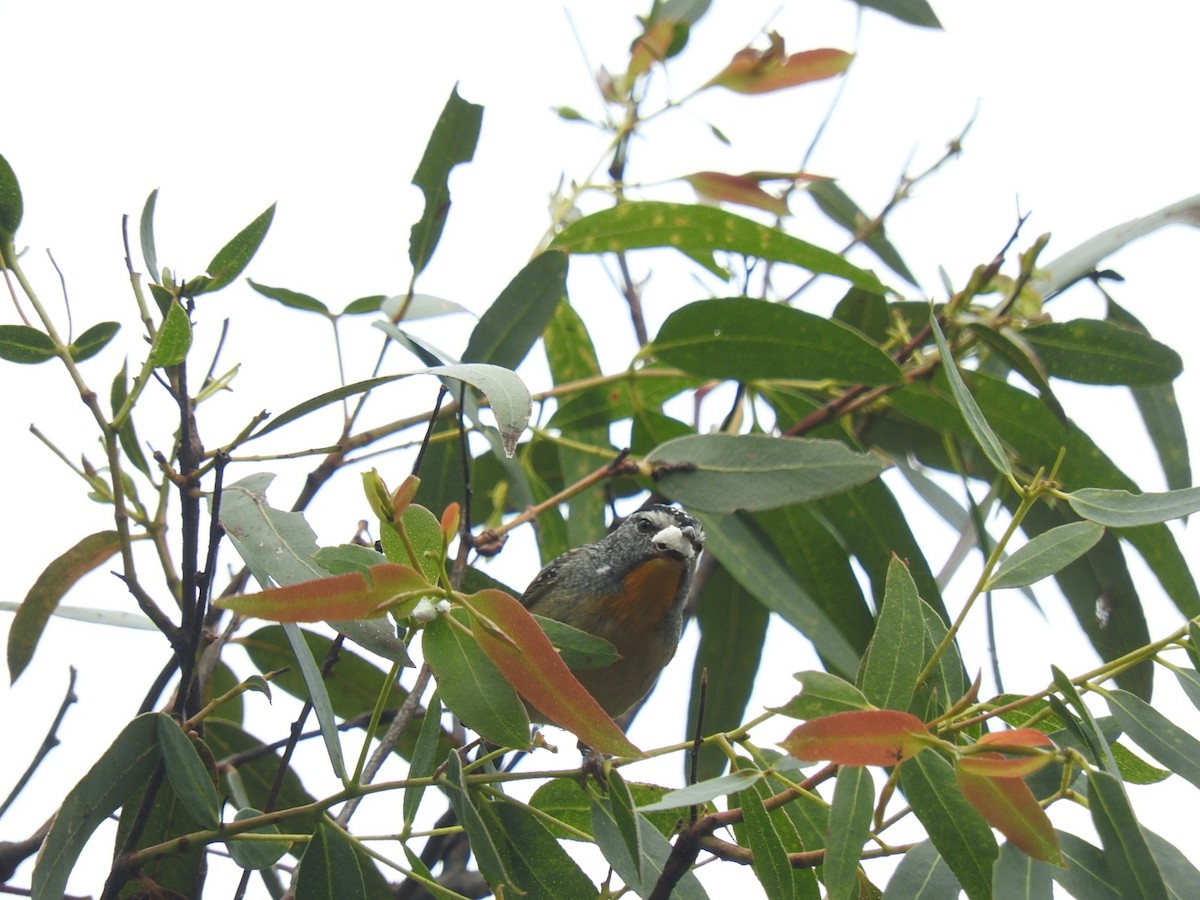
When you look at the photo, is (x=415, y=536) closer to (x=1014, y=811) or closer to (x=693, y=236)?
(x=1014, y=811)

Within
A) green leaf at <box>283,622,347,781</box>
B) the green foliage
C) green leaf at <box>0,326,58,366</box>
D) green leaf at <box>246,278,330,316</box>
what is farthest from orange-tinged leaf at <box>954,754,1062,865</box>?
green leaf at <box>246,278,330,316</box>

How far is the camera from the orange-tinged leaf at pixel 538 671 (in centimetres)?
135

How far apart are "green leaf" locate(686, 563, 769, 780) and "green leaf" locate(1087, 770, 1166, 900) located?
1490mm

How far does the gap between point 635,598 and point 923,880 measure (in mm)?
1417

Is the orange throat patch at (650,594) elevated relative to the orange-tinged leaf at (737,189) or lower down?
lower down

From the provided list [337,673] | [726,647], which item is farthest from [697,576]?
[337,673]

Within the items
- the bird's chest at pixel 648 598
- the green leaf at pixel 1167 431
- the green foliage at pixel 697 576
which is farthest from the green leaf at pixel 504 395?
the green leaf at pixel 1167 431

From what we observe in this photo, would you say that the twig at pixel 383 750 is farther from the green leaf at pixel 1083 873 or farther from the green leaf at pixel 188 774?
the green leaf at pixel 1083 873

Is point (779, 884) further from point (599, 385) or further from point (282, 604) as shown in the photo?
point (599, 385)

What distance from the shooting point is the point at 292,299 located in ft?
8.09

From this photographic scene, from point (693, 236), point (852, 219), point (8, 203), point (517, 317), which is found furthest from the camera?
point (852, 219)

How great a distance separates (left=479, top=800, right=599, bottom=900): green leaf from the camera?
5.50 feet

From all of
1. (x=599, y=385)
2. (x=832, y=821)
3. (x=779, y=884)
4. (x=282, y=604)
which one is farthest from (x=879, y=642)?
(x=599, y=385)

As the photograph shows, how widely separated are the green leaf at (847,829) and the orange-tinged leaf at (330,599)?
0.56m
